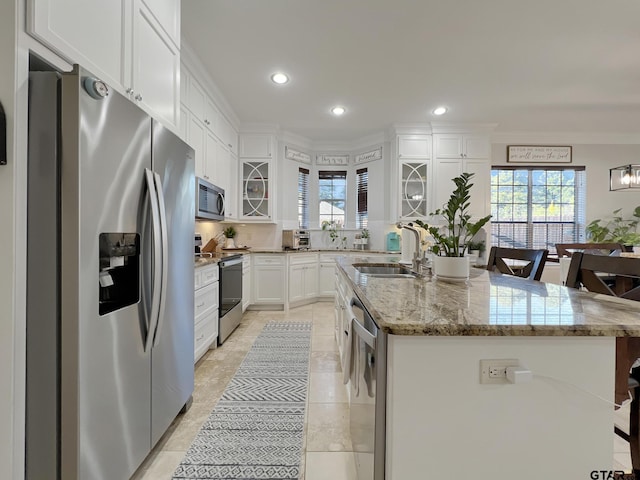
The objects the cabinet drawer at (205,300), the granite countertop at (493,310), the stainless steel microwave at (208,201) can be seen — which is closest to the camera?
the granite countertop at (493,310)

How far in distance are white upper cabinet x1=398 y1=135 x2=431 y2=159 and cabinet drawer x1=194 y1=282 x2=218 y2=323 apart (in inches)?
135

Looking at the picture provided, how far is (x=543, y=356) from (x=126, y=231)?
5.05ft

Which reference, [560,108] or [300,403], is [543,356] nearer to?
[300,403]

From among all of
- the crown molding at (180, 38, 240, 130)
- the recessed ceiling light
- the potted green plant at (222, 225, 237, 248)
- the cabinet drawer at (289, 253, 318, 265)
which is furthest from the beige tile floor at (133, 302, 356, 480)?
the recessed ceiling light

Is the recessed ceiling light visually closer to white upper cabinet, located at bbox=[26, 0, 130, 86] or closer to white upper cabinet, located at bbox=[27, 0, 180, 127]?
white upper cabinet, located at bbox=[27, 0, 180, 127]

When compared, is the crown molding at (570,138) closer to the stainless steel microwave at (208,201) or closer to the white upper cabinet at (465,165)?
the white upper cabinet at (465,165)

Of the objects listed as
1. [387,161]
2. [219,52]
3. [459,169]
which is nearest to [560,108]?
[459,169]

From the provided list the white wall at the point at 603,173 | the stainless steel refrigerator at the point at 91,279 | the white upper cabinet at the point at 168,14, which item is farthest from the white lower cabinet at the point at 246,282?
the white wall at the point at 603,173

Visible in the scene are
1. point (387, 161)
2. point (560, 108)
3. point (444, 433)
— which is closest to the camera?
point (444, 433)

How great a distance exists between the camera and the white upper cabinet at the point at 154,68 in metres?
1.51

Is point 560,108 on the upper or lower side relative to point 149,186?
upper

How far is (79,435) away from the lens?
979mm

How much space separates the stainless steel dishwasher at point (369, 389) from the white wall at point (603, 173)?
215 inches

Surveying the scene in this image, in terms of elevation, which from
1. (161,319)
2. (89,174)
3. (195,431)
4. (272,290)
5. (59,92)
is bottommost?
(195,431)
